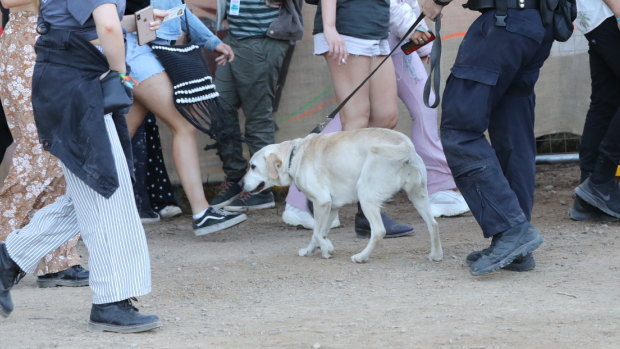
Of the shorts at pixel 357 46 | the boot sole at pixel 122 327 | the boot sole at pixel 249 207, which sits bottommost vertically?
the boot sole at pixel 249 207

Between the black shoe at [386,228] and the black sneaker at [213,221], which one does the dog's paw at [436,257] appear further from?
the black sneaker at [213,221]

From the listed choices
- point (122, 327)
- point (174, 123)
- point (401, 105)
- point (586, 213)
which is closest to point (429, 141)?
point (401, 105)

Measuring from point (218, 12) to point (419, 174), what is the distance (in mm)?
2233

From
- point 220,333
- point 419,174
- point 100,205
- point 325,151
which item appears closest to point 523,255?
point 419,174

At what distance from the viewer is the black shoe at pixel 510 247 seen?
191 inches

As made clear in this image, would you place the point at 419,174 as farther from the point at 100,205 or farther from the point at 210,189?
the point at 210,189

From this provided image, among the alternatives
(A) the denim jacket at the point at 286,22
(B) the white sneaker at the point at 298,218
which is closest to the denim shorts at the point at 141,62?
(A) the denim jacket at the point at 286,22

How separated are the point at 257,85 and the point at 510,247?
275 cm

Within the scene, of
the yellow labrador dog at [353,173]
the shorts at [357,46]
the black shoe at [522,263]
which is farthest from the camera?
the shorts at [357,46]

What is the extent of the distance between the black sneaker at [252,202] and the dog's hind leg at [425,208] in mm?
1997

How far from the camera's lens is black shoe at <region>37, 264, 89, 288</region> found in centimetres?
526

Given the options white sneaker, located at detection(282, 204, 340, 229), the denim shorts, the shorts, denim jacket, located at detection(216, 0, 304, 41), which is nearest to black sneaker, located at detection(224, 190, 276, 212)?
white sneaker, located at detection(282, 204, 340, 229)

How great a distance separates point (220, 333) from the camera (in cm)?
422

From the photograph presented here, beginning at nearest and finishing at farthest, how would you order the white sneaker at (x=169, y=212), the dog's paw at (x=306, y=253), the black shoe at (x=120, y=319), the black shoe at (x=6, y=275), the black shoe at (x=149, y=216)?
the black shoe at (x=120, y=319), the black shoe at (x=6, y=275), the dog's paw at (x=306, y=253), the black shoe at (x=149, y=216), the white sneaker at (x=169, y=212)
